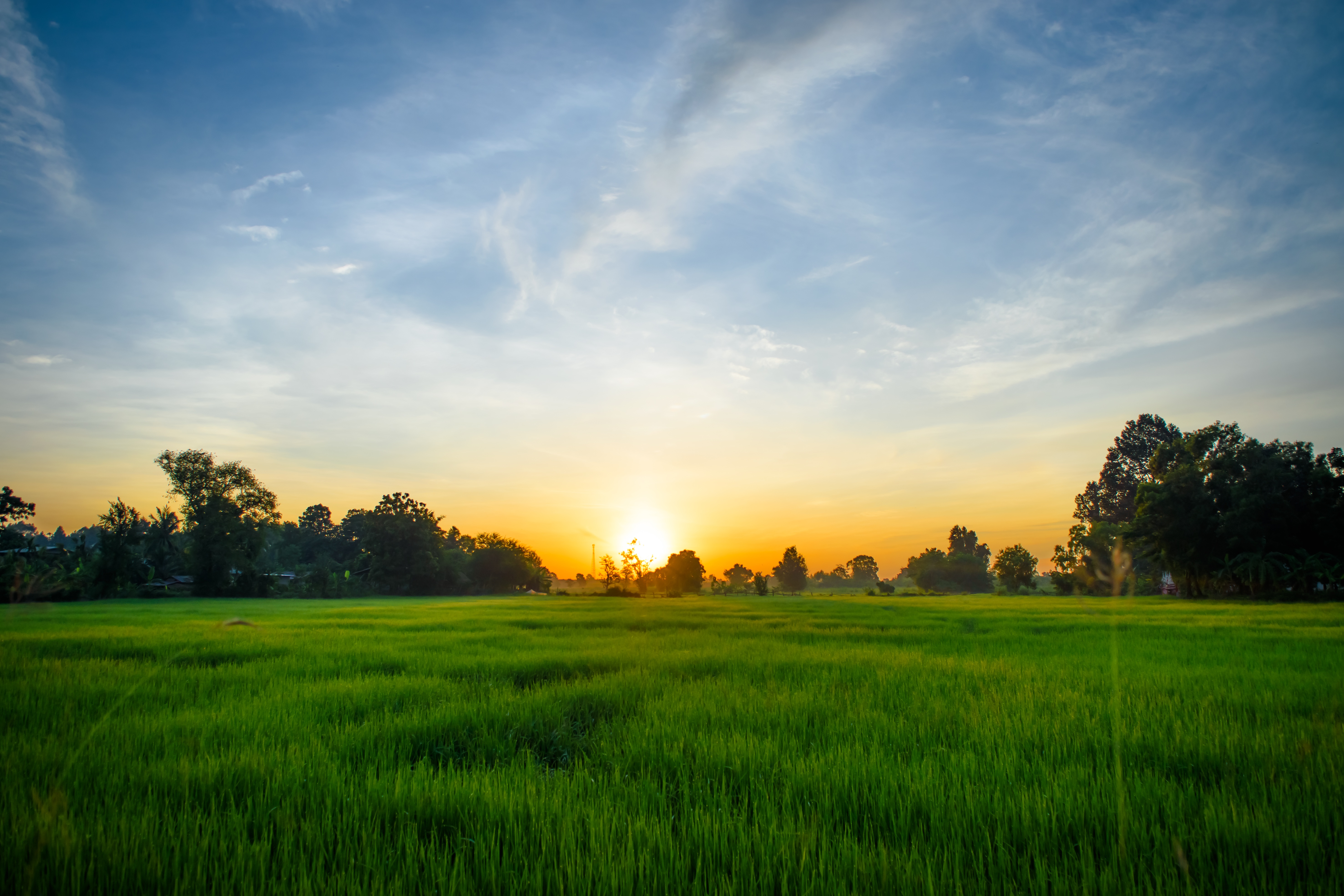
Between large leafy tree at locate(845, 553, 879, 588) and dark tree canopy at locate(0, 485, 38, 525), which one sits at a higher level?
dark tree canopy at locate(0, 485, 38, 525)

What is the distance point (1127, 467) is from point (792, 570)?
62.9 meters

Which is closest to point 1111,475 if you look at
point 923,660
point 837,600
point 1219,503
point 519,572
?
point 1219,503

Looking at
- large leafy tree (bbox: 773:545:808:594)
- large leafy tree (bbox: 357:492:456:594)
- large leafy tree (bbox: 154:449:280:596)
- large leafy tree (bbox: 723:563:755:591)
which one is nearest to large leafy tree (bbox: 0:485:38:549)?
large leafy tree (bbox: 154:449:280:596)

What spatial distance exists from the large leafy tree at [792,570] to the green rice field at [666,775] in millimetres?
114251

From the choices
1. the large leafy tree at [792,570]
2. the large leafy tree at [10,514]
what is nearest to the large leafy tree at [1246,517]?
the large leafy tree at [10,514]

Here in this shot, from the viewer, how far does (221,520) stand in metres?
45.2

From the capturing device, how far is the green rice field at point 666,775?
189 cm

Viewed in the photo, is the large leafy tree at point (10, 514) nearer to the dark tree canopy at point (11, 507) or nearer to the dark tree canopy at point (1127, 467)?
the dark tree canopy at point (11, 507)

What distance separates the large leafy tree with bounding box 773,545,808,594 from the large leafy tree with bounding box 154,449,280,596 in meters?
93.4

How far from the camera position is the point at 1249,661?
22.6 ft

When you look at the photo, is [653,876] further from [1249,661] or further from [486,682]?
[1249,661]

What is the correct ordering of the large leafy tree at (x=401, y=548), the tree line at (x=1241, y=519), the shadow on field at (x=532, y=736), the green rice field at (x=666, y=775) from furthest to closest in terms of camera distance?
the large leafy tree at (x=401, y=548)
the tree line at (x=1241, y=519)
the shadow on field at (x=532, y=736)
the green rice field at (x=666, y=775)

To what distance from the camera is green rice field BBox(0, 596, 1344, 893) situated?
1887 millimetres

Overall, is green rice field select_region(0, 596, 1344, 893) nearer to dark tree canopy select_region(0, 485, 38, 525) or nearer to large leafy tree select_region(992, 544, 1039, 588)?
dark tree canopy select_region(0, 485, 38, 525)
